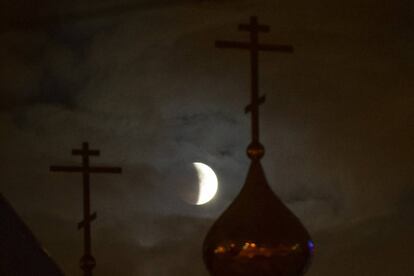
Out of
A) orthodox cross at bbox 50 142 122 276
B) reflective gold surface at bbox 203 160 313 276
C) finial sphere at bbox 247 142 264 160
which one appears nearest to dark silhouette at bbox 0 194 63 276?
orthodox cross at bbox 50 142 122 276

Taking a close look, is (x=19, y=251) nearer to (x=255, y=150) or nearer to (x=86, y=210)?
(x=86, y=210)

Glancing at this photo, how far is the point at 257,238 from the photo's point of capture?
493cm

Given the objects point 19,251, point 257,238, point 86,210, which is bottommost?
point 257,238

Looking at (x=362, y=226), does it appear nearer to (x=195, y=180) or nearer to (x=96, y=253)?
(x=195, y=180)

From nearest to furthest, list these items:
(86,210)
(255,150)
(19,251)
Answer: (255,150), (86,210), (19,251)

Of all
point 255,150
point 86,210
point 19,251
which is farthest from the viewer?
point 19,251

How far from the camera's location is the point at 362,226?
22.6 ft

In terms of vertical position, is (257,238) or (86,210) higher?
(86,210)

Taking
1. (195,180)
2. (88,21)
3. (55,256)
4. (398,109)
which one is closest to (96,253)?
(55,256)

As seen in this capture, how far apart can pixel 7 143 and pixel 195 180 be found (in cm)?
98

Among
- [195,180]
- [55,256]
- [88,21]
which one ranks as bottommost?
[55,256]

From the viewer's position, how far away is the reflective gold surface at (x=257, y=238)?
4934 millimetres

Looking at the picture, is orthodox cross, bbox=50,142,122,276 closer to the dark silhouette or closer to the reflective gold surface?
the reflective gold surface

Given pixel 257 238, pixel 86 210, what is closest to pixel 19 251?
pixel 86 210
